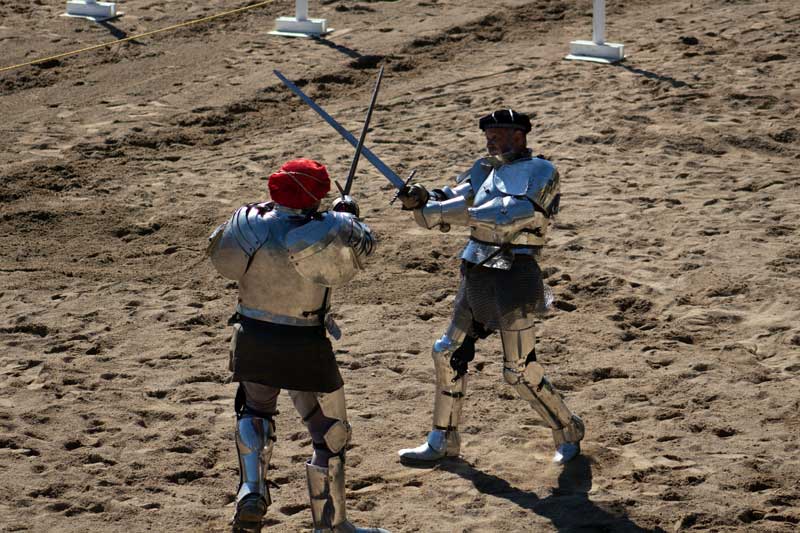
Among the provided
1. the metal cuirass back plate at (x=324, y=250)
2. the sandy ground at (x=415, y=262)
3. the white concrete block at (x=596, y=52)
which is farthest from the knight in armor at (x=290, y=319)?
the white concrete block at (x=596, y=52)

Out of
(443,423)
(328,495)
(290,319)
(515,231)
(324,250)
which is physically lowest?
(443,423)

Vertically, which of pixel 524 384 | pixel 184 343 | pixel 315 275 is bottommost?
pixel 184 343

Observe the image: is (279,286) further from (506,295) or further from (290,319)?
(506,295)

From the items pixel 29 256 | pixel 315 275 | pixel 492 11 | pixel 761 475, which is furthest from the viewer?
pixel 492 11

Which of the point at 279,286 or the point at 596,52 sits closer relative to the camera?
the point at 279,286

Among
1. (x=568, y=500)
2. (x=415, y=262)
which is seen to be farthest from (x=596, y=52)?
(x=568, y=500)

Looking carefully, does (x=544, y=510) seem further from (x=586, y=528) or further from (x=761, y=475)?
(x=761, y=475)

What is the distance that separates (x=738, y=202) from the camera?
9797 millimetres

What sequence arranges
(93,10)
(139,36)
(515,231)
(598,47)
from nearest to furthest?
(515,231), (598,47), (139,36), (93,10)

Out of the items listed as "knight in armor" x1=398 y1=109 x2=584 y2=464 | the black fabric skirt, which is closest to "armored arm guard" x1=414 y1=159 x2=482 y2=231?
"knight in armor" x1=398 y1=109 x2=584 y2=464

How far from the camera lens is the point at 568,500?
19.8 feet

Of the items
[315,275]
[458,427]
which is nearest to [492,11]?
[458,427]

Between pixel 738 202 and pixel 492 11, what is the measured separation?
5.82m

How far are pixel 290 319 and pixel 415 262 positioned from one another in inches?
151
